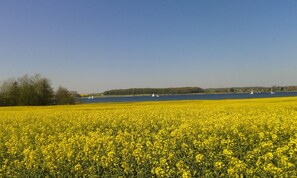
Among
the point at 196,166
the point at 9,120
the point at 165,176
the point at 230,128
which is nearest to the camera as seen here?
the point at 165,176

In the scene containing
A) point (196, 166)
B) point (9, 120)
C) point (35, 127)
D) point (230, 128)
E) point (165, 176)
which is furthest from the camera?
point (9, 120)

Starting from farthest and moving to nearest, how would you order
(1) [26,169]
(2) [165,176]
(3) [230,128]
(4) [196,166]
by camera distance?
(3) [230,128], (1) [26,169], (4) [196,166], (2) [165,176]

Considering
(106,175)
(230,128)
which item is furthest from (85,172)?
(230,128)

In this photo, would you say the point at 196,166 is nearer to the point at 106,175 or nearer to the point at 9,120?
the point at 106,175

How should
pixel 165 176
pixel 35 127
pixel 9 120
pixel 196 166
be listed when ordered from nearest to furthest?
pixel 165 176 < pixel 196 166 < pixel 35 127 < pixel 9 120

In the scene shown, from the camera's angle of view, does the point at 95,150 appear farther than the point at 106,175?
Yes

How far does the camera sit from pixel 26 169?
762 cm

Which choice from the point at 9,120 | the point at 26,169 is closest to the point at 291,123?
the point at 26,169

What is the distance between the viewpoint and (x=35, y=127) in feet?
48.8

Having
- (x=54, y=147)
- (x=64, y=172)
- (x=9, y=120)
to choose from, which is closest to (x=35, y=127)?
(x=9, y=120)

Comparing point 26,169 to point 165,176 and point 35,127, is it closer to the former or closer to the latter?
point 165,176

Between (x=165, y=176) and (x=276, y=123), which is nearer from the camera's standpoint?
(x=165, y=176)

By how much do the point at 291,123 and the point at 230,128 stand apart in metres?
2.18

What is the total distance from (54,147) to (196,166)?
356 centimetres
